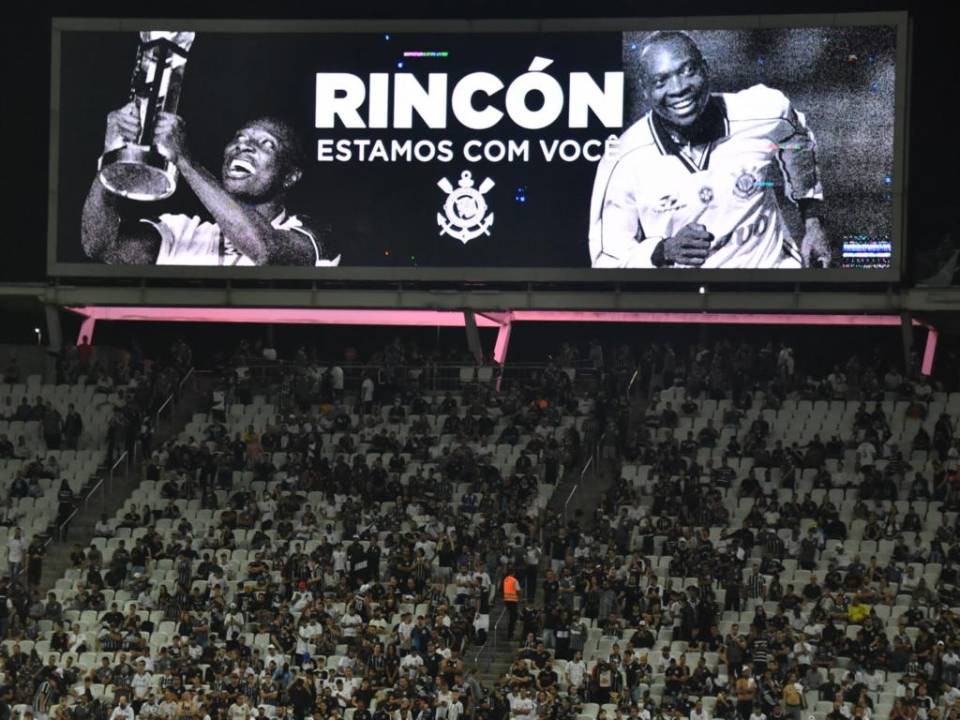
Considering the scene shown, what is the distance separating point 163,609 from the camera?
35.6 metres

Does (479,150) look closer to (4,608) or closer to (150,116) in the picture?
(150,116)

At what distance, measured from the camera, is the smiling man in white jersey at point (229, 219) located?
43.2 metres

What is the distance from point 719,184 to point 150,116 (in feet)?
37.6

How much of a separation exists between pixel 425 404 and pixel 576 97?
6.72m

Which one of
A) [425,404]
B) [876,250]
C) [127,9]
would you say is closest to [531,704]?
[425,404]

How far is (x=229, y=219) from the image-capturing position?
43.3m

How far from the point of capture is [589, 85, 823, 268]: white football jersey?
136ft

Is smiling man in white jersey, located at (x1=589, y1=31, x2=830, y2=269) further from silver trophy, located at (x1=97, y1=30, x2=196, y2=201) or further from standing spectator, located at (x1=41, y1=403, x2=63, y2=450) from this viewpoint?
standing spectator, located at (x1=41, y1=403, x2=63, y2=450)

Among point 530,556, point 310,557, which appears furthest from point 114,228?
point 530,556

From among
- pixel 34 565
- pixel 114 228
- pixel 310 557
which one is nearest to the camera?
pixel 310 557

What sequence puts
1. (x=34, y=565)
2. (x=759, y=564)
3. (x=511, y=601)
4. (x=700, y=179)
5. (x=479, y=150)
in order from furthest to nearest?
(x=479, y=150), (x=700, y=179), (x=34, y=565), (x=759, y=564), (x=511, y=601)

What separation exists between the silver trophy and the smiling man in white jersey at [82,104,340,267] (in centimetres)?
18

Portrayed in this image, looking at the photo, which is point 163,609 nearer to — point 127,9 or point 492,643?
point 492,643

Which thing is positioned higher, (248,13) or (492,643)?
(248,13)
